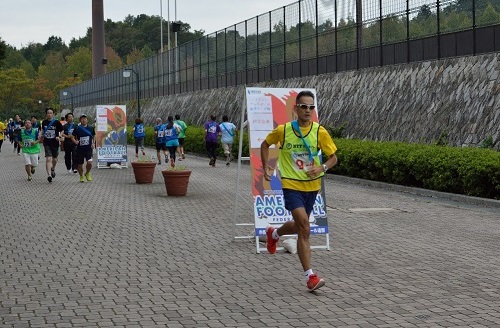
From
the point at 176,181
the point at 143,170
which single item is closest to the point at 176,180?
the point at 176,181

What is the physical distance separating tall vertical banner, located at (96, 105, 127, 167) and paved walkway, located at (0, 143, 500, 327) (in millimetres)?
13459

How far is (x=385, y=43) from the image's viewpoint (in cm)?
3023

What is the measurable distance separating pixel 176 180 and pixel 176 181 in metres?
0.02

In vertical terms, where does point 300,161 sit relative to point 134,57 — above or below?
below

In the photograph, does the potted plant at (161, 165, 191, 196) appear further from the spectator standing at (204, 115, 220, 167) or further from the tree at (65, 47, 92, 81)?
the tree at (65, 47, 92, 81)

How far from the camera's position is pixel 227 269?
33.0ft

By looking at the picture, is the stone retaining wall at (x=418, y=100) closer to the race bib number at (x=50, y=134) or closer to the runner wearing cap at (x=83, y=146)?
the runner wearing cap at (x=83, y=146)

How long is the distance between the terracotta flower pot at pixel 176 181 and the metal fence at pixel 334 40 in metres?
9.02

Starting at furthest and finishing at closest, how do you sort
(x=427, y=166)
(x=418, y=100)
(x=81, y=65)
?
(x=81, y=65), (x=418, y=100), (x=427, y=166)

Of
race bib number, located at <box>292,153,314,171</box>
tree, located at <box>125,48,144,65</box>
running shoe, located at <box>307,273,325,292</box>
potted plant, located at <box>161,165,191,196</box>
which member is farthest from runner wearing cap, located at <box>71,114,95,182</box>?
tree, located at <box>125,48,144,65</box>

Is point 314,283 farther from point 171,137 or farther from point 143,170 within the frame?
point 171,137

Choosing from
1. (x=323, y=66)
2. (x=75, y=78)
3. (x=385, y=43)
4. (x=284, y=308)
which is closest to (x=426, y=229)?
(x=284, y=308)

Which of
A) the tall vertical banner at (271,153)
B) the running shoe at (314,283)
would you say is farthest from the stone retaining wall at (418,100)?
the running shoe at (314,283)

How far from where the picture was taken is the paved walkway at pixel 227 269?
301 inches
